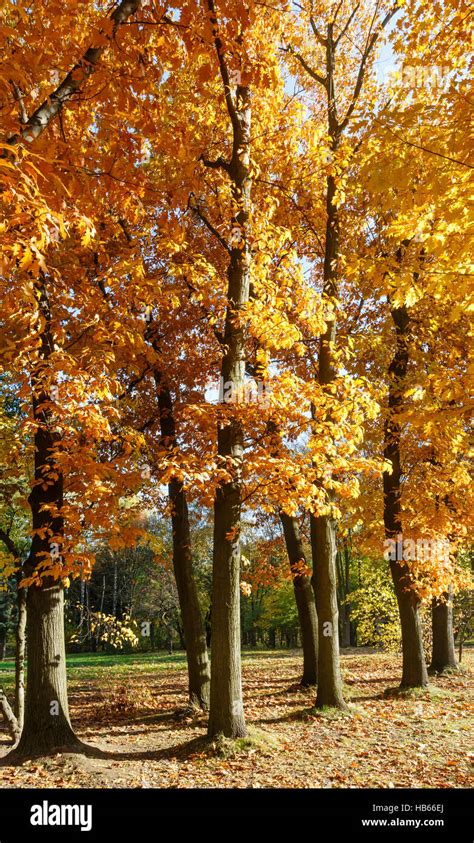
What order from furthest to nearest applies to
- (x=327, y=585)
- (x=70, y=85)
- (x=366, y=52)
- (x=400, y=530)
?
(x=400, y=530) < (x=366, y=52) < (x=327, y=585) < (x=70, y=85)

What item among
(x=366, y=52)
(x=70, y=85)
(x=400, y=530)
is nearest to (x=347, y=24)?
(x=366, y=52)

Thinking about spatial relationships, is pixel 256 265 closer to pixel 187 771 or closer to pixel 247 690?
pixel 187 771

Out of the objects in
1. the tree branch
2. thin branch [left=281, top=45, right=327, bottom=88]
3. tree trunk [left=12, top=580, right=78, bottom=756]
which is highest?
thin branch [left=281, top=45, right=327, bottom=88]

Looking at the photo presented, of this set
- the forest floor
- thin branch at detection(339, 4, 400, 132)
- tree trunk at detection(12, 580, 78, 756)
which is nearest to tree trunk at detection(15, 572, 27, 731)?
the forest floor

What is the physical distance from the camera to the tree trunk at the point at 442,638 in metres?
13.1

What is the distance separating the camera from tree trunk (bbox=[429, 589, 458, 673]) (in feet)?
43.0

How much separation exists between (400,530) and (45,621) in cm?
711

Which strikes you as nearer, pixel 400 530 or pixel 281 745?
pixel 281 745

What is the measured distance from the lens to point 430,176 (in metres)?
5.02

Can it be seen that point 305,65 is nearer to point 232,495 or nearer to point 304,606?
point 232,495

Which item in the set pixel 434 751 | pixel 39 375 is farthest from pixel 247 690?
pixel 39 375

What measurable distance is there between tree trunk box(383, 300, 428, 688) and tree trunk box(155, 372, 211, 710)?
390 cm

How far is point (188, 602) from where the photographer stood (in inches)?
397

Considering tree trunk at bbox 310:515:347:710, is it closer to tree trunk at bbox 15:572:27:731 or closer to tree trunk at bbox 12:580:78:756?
tree trunk at bbox 12:580:78:756
